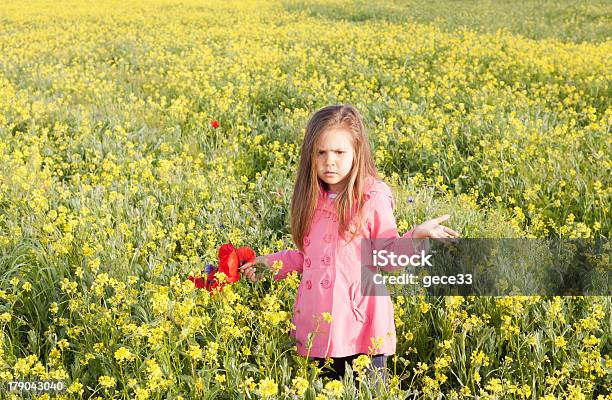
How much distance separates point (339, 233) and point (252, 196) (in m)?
2.24

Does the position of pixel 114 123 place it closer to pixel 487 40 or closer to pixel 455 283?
pixel 455 283

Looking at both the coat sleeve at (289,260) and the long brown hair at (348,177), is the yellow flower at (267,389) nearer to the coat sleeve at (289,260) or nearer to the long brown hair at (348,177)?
the long brown hair at (348,177)

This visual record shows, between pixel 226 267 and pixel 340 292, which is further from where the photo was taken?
pixel 226 267

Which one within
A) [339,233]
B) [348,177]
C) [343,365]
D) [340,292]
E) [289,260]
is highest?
[348,177]

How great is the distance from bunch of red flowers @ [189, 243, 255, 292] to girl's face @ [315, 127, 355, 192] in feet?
2.06

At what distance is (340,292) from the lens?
2.60m

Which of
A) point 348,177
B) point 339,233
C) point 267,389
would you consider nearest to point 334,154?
point 348,177

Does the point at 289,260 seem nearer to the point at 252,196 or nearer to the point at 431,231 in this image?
the point at 431,231

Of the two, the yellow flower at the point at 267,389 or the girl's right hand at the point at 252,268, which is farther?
the girl's right hand at the point at 252,268

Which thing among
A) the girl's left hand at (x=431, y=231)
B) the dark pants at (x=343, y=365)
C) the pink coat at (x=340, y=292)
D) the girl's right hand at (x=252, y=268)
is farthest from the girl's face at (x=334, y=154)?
the dark pants at (x=343, y=365)

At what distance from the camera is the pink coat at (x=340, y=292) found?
2.59 metres

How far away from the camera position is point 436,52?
10500 millimetres

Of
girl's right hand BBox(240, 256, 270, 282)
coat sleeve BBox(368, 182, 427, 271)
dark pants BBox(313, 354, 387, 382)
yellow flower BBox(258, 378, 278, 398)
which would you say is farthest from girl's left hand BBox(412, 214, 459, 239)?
yellow flower BBox(258, 378, 278, 398)

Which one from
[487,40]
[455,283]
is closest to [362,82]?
[487,40]
